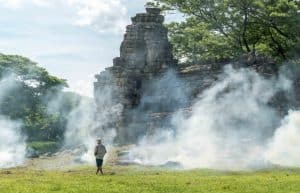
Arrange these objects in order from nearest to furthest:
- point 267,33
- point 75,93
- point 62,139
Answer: point 267,33, point 62,139, point 75,93

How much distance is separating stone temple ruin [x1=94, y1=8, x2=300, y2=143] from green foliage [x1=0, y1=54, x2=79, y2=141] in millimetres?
24498

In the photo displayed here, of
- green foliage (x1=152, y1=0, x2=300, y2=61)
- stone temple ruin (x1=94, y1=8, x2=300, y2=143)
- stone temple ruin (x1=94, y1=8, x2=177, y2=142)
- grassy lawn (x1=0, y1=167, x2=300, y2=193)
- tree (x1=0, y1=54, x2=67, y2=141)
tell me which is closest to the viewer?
grassy lawn (x1=0, y1=167, x2=300, y2=193)

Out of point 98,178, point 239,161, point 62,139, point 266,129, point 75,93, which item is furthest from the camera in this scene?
point 75,93

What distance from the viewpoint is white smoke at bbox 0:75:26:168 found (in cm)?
5626

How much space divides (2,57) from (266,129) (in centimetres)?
5000

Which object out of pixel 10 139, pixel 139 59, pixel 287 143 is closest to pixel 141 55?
pixel 139 59

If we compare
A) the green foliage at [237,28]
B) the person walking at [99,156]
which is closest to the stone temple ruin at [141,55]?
the green foliage at [237,28]

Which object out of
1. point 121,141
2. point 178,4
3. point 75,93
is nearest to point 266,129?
point 121,141

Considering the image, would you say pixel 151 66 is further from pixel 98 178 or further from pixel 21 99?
pixel 21 99

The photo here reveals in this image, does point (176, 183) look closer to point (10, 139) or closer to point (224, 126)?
point (224, 126)

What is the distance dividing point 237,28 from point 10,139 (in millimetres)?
29214

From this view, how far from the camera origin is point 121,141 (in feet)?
177

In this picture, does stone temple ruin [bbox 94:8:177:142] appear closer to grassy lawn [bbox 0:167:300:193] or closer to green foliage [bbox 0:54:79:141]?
grassy lawn [bbox 0:167:300:193]

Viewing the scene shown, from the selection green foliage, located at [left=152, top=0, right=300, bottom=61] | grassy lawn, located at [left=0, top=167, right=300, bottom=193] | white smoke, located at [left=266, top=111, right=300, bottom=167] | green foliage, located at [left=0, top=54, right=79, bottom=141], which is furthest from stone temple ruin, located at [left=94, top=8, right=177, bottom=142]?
green foliage, located at [left=0, top=54, right=79, bottom=141]
